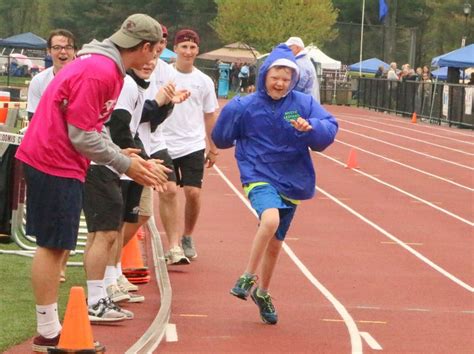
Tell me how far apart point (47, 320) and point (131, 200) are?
254cm

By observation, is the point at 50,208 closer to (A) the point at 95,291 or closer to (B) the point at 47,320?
(B) the point at 47,320

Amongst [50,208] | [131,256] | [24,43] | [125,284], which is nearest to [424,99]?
[24,43]

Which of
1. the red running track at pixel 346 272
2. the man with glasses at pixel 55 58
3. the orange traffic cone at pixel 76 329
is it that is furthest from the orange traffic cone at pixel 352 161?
the orange traffic cone at pixel 76 329

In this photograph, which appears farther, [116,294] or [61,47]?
[61,47]

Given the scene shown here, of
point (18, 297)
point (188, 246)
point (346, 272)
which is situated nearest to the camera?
point (18, 297)

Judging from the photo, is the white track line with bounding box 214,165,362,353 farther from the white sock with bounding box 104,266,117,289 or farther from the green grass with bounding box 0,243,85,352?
the green grass with bounding box 0,243,85,352

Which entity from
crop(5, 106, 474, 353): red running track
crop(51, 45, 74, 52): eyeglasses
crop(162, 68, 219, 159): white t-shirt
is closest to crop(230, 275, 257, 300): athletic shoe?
crop(5, 106, 474, 353): red running track

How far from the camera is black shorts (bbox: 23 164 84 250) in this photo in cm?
724

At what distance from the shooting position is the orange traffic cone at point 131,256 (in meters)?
10.9

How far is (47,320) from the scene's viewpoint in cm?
739

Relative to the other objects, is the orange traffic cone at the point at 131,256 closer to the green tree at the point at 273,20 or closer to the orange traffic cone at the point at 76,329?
the orange traffic cone at the point at 76,329

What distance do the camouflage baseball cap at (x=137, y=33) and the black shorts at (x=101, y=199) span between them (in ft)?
5.18

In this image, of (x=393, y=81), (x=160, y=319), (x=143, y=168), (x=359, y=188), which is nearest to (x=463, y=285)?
(x=160, y=319)

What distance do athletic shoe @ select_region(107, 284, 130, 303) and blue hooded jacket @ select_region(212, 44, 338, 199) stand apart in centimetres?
119
